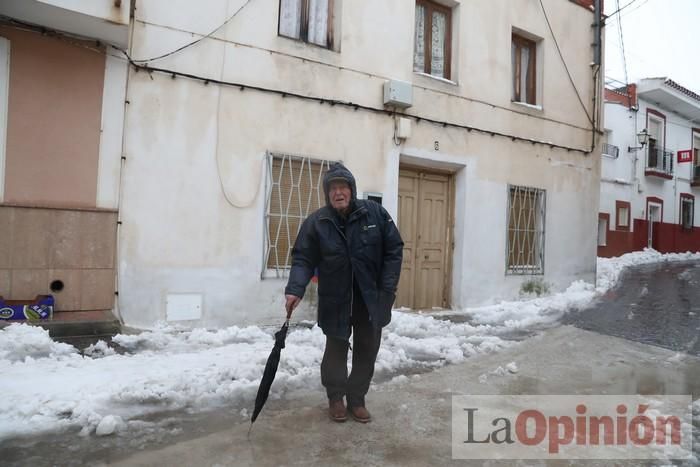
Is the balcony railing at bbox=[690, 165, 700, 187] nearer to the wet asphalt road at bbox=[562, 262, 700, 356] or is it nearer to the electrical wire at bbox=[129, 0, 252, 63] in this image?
the wet asphalt road at bbox=[562, 262, 700, 356]

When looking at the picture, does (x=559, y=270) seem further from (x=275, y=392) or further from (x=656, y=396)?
(x=275, y=392)

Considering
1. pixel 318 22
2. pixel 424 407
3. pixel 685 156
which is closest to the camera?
pixel 424 407

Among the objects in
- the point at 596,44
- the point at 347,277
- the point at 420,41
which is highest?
the point at 596,44

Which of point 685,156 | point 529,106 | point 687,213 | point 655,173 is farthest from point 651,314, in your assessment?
point 687,213

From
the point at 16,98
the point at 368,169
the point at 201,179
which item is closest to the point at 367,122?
the point at 368,169

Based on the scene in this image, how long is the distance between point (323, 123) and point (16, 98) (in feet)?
11.2

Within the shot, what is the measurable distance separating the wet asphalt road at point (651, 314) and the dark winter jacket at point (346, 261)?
13.6 ft

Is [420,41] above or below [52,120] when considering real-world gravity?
above

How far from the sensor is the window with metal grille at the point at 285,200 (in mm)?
6024

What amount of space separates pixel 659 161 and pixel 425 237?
56.4ft

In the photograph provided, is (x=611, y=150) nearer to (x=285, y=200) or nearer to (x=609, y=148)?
(x=609, y=148)

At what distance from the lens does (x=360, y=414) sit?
3.18m

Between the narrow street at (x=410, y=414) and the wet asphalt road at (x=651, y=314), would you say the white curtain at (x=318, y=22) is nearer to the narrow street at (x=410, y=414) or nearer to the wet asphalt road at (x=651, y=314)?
the narrow street at (x=410, y=414)

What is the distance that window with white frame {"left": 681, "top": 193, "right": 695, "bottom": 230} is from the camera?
21.6m
